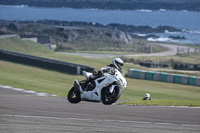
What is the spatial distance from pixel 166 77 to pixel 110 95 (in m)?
24.1

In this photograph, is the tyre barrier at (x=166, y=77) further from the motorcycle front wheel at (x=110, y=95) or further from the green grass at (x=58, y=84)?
the motorcycle front wheel at (x=110, y=95)

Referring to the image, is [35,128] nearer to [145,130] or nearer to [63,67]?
[145,130]

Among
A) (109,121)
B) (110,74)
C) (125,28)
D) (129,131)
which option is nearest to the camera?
(129,131)

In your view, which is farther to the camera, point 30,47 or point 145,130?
point 30,47

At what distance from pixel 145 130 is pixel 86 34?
86.5 m

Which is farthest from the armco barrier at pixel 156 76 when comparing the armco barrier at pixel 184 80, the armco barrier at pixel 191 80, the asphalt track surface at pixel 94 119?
the asphalt track surface at pixel 94 119

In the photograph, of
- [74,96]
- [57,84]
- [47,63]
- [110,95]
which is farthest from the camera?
[47,63]

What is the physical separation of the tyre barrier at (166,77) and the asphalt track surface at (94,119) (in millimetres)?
23441

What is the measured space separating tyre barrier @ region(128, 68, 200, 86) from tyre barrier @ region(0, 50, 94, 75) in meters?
5.30

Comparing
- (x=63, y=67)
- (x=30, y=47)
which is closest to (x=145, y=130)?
(x=63, y=67)

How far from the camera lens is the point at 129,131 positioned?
8.77m

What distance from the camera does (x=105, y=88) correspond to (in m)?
12.8

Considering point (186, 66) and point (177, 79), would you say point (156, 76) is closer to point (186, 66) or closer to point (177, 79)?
point (177, 79)

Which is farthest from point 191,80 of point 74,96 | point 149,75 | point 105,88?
point 105,88
